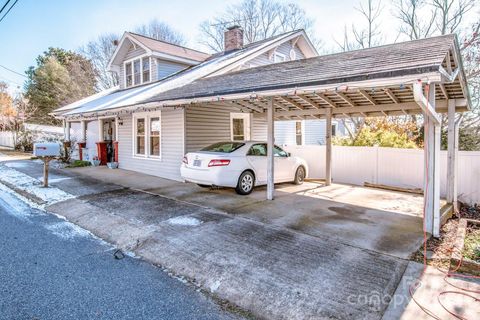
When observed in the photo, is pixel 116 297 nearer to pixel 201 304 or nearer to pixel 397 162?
pixel 201 304

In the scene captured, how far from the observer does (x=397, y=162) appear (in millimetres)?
→ 9711

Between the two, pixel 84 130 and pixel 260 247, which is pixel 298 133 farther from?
pixel 260 247

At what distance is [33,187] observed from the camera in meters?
9.38

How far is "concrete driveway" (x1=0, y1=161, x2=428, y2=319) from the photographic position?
3.47 metres

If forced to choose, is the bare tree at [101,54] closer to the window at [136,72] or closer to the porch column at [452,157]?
the window at [136,72]

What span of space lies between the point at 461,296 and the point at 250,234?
295 centimetres

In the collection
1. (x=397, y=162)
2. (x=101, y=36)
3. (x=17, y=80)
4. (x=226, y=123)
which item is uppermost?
(x=101, y=36)

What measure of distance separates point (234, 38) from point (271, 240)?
12640 mm

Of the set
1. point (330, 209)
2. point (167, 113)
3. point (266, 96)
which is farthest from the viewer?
point (167, 113)

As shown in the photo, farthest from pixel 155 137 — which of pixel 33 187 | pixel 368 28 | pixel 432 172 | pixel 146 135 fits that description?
pixel 368 28

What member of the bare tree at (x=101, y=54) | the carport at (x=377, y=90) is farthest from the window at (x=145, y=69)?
the bare tree at (x=101, y=54)

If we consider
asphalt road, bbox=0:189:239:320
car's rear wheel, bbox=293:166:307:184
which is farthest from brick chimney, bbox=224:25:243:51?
asphalt road, bbox=0:189:239:320

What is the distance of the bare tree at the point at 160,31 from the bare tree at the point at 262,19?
667 cm

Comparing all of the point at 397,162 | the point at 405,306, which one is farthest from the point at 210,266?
the point at 397,162
